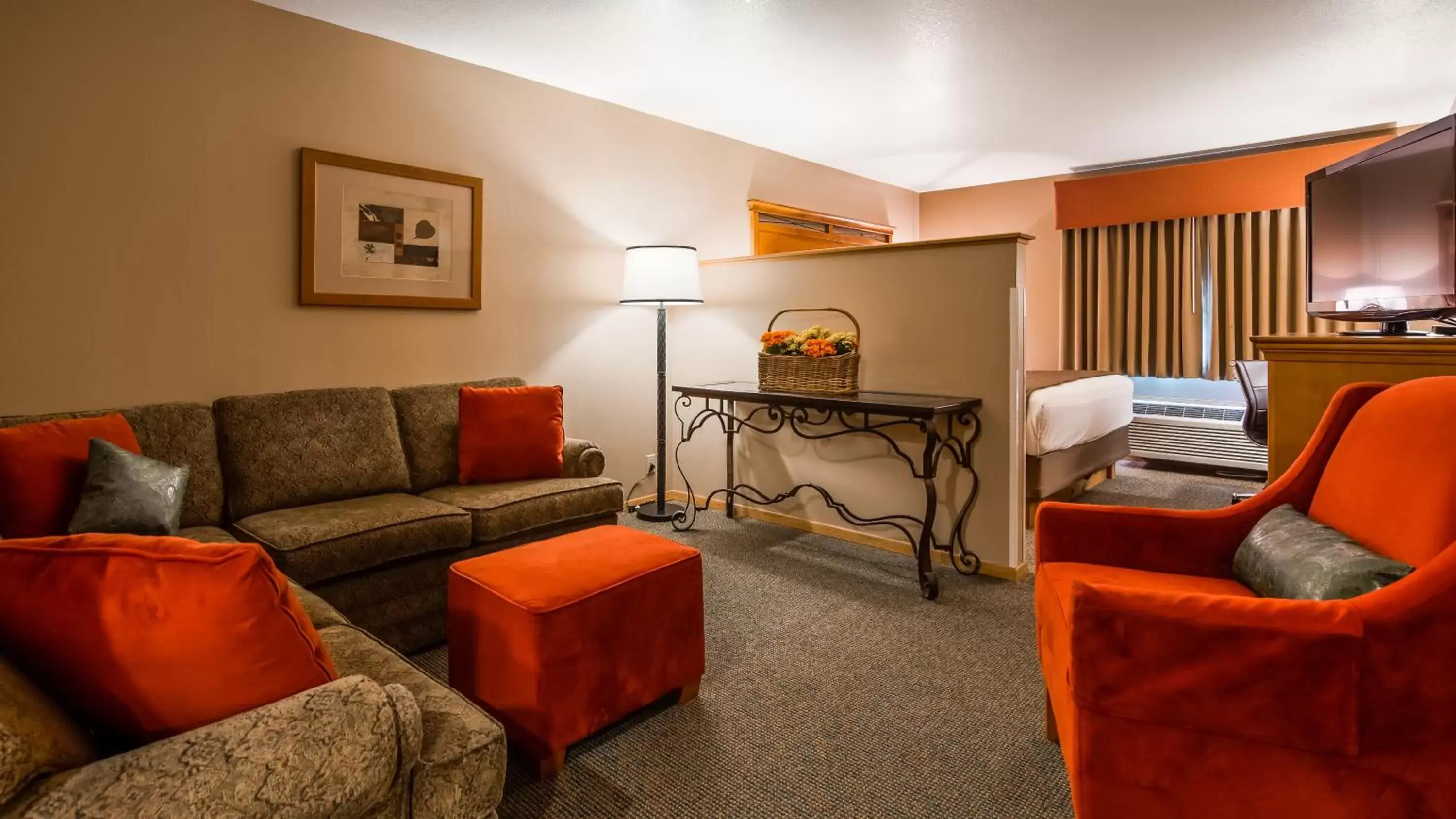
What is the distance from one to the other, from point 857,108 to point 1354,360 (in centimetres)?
294

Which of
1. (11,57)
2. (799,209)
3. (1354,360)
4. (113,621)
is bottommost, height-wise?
(113,621)

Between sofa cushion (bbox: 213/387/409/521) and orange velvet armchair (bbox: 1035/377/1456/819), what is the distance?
2.55 m

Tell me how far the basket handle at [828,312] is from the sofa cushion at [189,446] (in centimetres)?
240

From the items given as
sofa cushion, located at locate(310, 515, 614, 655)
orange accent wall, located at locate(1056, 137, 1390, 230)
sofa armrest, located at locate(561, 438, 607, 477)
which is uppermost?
orange accent wall, located at locate(1056, 137, 1390, 230)

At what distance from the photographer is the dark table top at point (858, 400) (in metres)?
3.03

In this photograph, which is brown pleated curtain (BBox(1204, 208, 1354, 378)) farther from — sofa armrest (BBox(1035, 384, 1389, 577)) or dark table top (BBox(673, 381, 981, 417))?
sofa armrest (BBox(1035, 384, 1389, 577))

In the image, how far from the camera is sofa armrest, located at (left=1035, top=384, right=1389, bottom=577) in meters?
1.87

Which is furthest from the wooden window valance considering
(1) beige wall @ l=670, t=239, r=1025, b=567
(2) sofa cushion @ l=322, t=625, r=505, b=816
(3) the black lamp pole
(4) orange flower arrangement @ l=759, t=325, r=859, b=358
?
(2) sofa cushion @ l=322, t=625, r=505, b=816

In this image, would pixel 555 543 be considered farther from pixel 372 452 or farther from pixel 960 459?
pixel 960 459

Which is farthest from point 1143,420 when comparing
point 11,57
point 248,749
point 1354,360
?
point 11,57

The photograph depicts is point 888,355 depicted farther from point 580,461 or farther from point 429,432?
point 429,432

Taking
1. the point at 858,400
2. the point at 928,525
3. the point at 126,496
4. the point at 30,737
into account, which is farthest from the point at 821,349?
the point at 30,737

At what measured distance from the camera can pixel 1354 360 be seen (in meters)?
2.11

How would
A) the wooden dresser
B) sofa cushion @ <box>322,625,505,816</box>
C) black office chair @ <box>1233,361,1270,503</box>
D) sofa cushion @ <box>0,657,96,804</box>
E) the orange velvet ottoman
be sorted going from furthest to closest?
black office chair @ <box>1233,361,1270,503</box> → the wooden dresser → the orange velvet ottoman → sofa cushion @ <box>322,625,505,816</box> → sofa cushion @ <box>0,657,96,804</box>
